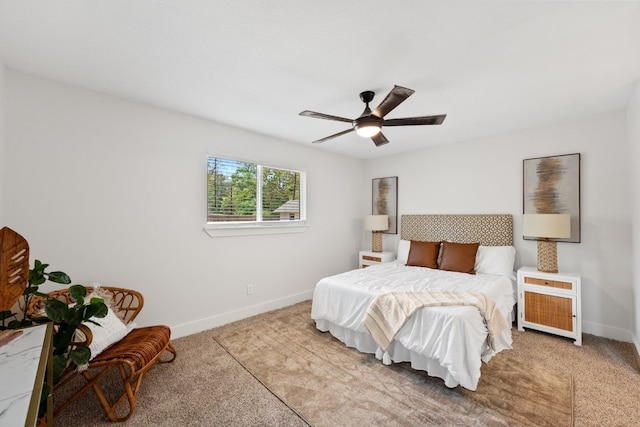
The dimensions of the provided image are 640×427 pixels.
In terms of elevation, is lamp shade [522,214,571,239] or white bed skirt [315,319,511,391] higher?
lamp shade [522,214,571,239]

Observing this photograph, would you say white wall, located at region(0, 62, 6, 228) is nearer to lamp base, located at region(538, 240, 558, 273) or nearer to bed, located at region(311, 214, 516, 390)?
bed, located at region(311, 214, 516, 390)

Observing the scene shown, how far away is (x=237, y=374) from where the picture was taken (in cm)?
229

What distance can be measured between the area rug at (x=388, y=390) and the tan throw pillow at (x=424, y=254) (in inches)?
54.7

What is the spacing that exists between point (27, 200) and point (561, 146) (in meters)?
5.49

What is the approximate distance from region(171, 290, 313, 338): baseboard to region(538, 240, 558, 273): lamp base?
3.10m

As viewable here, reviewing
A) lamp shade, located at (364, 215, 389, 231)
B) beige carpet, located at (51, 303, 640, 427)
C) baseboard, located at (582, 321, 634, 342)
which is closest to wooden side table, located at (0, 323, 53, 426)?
beige carpet, located at (51, 303, 640, 427)

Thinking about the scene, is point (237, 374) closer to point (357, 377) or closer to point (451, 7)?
point (357, 377)

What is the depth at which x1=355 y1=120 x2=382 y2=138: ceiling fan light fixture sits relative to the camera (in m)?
2.33

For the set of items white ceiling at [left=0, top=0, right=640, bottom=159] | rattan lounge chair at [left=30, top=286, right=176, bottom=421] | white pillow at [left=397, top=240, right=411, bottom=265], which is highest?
white ceiling at [left=0, top=0, right=640, bottom=159]

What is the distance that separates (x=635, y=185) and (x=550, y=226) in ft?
2.41

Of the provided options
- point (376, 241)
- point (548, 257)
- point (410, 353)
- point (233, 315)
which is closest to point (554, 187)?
point (548, 257)

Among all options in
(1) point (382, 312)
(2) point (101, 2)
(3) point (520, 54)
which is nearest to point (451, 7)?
(3) point (520, 54)

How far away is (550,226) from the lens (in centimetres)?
298

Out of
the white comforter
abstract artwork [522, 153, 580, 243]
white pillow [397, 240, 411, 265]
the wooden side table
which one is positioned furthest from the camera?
white pillow [397, 240, 411, 265]
